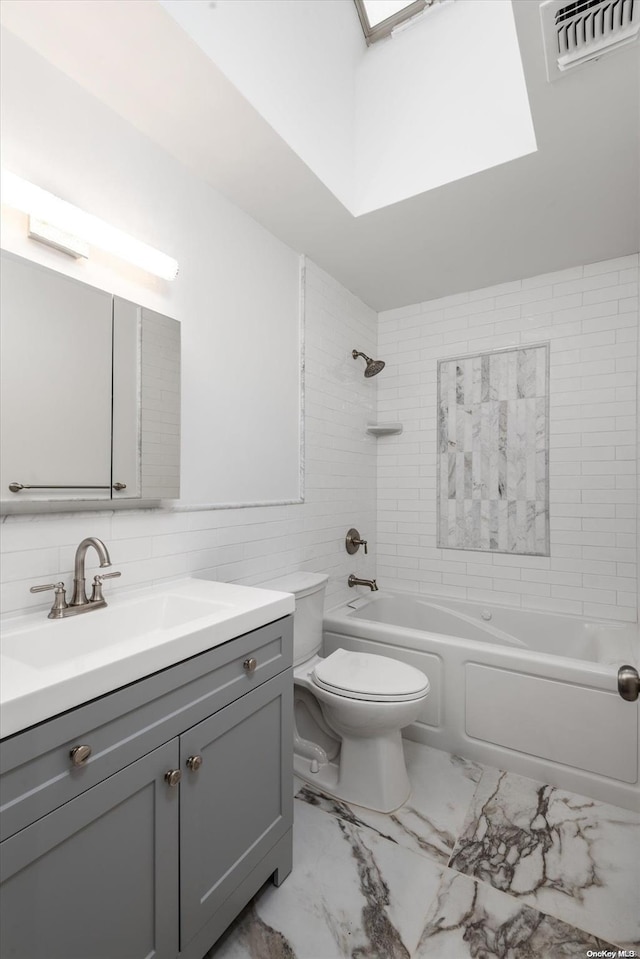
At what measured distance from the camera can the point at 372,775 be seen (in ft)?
6.07

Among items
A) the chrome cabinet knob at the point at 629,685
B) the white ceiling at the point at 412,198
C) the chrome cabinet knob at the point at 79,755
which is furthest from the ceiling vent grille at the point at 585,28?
the chrome cabinet knob at the point at 79,755

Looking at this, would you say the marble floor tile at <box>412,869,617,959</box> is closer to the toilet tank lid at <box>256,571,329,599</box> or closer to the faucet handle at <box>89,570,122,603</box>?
the toilet tank lid at <box>256,571,329,599</box>

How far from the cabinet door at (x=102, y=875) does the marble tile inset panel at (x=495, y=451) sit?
7.71 feet

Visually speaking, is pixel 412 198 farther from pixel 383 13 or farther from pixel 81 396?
pixel 81 396

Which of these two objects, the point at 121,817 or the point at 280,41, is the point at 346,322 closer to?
the point at 280,41

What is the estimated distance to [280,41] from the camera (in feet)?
5.47

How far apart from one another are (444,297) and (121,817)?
3.15 metres

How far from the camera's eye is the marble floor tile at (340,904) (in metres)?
1.28

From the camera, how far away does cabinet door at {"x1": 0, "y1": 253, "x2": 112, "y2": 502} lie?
1.25m

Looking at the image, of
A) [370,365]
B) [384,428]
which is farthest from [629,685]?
[370,365]

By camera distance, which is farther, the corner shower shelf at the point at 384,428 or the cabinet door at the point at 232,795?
the corner shower shelf at the point at 384,428

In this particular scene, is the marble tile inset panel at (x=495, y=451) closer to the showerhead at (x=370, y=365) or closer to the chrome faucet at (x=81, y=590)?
the showerhead at (x=370, y=365)

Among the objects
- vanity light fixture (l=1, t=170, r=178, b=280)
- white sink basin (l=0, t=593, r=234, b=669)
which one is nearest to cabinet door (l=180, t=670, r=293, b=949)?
white sink basin (l=0, t=593, r=234, b=669)

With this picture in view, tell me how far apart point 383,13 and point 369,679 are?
287 cm
